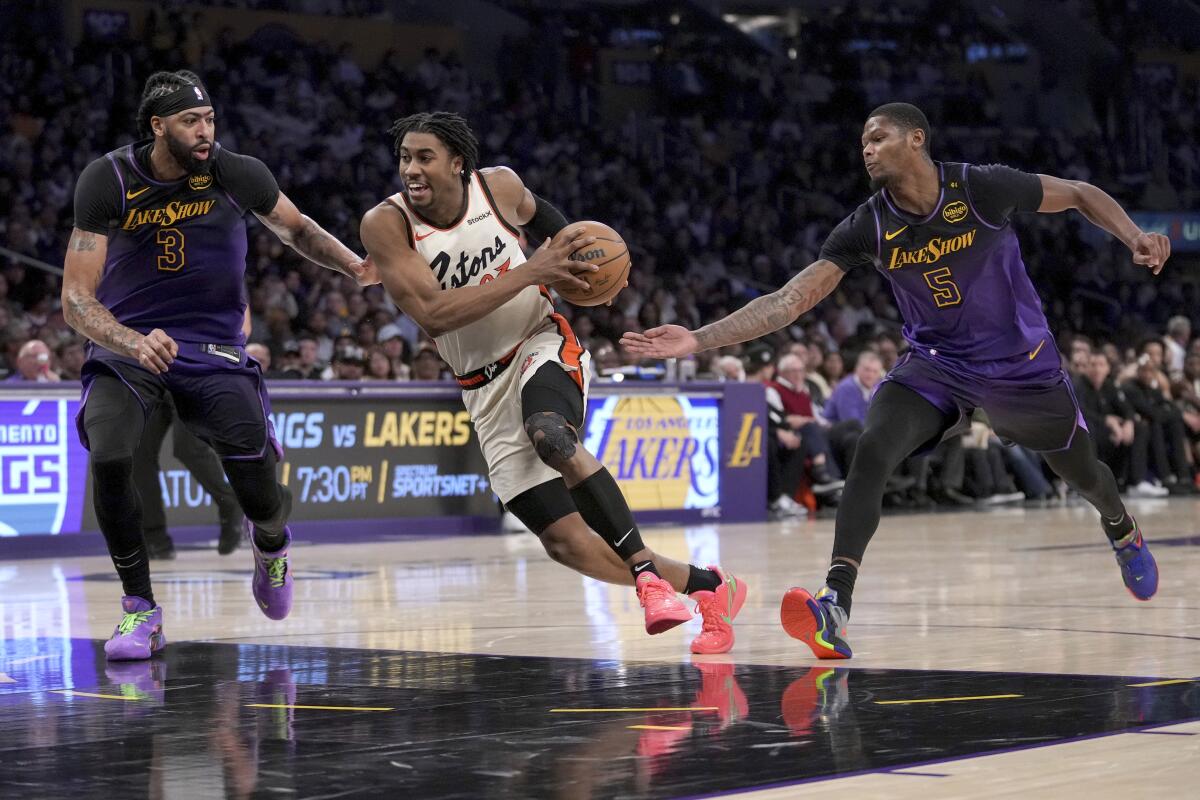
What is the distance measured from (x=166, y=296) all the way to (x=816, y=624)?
8.83 feet

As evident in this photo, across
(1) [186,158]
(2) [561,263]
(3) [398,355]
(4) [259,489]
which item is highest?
(3) [398,355]

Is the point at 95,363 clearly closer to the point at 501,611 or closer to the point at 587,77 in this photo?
the point at 501,611

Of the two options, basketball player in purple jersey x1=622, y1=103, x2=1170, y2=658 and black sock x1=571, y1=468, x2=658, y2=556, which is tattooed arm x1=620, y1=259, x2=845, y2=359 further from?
black sock x1=571, y1=468, x2=658, y2=556

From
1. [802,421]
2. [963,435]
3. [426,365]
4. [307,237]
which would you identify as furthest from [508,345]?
[802,421]

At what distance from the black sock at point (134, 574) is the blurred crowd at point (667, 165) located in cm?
623

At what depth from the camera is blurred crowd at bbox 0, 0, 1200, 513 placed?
1677 cm

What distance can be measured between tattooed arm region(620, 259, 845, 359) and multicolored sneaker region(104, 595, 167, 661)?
2.04m

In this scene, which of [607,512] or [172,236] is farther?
[172,236]

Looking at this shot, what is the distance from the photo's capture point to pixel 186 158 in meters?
6.62

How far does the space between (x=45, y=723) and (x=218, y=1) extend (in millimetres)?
19730

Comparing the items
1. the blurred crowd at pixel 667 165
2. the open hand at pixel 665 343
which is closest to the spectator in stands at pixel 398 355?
the blurred crowd at pixel 667 165

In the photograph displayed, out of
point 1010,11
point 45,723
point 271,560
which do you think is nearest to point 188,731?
point 45,723

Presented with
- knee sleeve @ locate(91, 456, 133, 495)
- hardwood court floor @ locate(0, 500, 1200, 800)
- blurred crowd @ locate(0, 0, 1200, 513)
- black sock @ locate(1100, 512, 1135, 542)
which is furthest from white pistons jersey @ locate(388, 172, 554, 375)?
blurred crowd @ locate(0, 0, 1200, 513)

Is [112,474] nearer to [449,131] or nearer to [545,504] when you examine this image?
[545,504]
